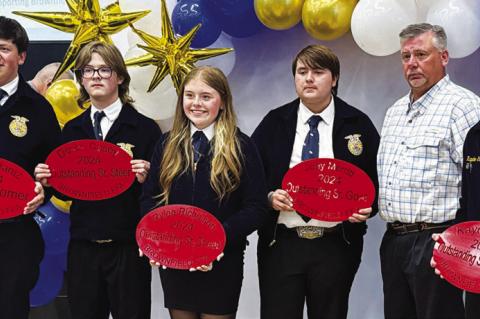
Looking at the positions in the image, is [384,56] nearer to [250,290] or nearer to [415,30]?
[415,30]

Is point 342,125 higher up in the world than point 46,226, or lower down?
higher up

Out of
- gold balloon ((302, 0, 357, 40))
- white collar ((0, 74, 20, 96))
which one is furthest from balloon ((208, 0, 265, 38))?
white collar ((0, 74, 20, 96))

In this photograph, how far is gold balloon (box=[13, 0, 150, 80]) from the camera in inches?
145

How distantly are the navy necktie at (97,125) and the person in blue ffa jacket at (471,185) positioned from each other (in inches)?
62.2

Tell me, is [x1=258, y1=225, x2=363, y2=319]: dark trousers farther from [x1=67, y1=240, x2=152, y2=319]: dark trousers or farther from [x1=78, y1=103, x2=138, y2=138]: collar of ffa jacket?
[x1=78, y1=103, x2=138, y2=138]: collar of ffa jacket

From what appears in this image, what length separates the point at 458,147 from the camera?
2836 millimetres

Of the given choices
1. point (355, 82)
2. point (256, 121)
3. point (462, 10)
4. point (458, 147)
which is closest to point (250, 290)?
point (256, 121)

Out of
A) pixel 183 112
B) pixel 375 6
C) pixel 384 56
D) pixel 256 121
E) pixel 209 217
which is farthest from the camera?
pixel 256 121

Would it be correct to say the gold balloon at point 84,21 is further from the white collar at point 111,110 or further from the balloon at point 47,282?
the balloon at point 47,282

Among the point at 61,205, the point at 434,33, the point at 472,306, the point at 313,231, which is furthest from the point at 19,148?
the point at 472,306

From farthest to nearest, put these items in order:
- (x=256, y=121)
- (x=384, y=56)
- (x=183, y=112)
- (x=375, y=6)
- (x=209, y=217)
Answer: (x=256, y=121), (x=384, y=56), (x=375, y=6), (x=183, y=112), (x=209, y=217)

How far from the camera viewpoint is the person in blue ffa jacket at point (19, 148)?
9.95 feet

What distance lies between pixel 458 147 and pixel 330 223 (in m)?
0.65

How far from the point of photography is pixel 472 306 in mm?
2748
